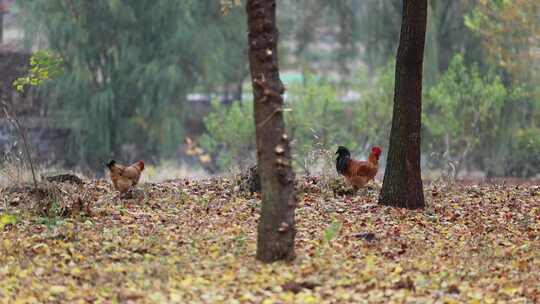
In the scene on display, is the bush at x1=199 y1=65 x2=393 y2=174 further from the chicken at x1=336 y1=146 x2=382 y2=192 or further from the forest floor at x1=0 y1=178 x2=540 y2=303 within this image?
the forest floor at x1=0 y1=178 x2=540 y2=303

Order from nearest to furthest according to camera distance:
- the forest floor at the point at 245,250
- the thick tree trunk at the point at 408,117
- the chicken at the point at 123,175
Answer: the forest floor at the point at 245,250, the thick tree trunk at the point at 408,117, the chicken at the point at 123,175

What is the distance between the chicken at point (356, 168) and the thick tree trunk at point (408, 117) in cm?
65

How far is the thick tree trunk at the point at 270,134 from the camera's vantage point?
6996 millimetres

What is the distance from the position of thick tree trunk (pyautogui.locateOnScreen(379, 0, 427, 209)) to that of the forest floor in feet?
0.78

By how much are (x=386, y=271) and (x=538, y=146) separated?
17949 mm

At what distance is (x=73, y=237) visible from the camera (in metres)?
7.87

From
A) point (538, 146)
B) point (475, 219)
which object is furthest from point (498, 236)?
point (538, 146)

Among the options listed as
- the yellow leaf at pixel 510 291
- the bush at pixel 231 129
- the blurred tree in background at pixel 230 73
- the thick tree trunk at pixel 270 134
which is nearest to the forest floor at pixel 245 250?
the yellow leaf at pixel 510 291

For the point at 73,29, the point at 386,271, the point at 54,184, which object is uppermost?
the point at 73,29

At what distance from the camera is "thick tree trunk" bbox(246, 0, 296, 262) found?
7.00 m

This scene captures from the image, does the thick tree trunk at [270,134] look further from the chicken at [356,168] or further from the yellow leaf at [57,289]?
the chicken at [356,168]

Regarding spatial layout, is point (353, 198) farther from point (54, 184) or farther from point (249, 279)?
point (249, 279)

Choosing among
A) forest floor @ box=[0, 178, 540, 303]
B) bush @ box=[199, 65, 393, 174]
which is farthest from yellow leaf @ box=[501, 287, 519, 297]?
bush @ box=[199, 65, 393, 174]

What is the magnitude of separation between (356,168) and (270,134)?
3.78 meters
